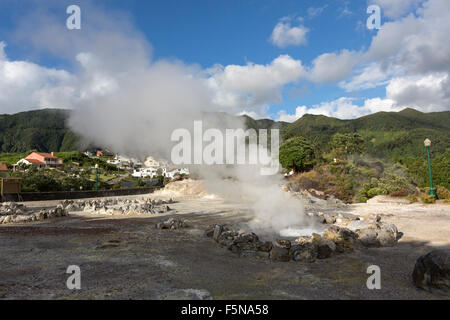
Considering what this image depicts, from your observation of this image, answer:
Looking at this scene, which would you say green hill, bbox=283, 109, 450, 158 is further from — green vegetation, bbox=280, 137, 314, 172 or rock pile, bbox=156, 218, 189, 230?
rock pile, bbox=156, 218, 189, 230

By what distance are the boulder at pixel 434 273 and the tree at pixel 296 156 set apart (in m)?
39.2

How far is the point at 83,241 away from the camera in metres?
10.4

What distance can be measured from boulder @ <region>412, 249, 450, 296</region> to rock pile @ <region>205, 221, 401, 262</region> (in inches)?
106

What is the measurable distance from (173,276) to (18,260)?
4.82 metres

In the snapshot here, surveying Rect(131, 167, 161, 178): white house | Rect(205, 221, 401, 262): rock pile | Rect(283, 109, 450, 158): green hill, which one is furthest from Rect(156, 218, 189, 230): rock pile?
Rect(131, 167, 161, 178): white house

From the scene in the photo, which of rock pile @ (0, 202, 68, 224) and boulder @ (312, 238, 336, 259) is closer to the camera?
boulder @ (312, 238, 336, 259)

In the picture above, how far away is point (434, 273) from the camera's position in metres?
5.64

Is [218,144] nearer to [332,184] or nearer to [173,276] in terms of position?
[173,276]

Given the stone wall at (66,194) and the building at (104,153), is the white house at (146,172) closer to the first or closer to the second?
the stone wall at (66,194)

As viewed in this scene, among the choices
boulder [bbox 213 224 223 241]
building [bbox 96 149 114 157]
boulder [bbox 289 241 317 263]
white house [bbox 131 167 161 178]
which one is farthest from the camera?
building [bbox 96 149 114 157]

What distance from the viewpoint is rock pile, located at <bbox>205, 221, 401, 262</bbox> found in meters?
8.26

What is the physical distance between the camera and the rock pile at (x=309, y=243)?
826 cm
